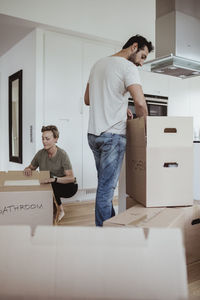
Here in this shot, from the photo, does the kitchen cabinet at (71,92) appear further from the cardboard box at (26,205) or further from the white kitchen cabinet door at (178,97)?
the cardboard box at (26,205)

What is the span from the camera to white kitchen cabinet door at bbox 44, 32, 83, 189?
12.2ft

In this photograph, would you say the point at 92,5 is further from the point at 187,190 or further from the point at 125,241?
the point at 125,241

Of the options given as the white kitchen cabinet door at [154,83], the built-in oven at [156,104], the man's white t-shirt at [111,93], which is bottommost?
the man's white t-shirt at [111,93]

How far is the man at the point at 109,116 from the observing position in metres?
1.77

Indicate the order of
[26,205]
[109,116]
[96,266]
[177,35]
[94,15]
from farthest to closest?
[94,15] < [177,35] < [109,116] < [26,205] < [96,266]

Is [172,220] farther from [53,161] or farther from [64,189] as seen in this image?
[64,189]

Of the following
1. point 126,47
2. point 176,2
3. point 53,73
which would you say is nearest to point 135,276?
point 126,47

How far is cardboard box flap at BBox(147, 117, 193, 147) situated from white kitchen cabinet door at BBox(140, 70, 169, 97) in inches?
116

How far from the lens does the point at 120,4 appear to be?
394 cm

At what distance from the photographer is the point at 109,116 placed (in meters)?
1.83

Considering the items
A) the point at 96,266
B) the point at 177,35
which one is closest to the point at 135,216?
the point at 96,266

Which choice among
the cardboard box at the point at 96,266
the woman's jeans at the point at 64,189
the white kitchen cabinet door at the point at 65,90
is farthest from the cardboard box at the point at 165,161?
the white kitchen cabinet door at the point at 65,90

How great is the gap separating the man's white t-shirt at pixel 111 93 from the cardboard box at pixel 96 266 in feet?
4.59

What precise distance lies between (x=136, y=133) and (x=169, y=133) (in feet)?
0.64
